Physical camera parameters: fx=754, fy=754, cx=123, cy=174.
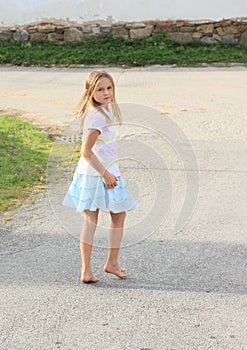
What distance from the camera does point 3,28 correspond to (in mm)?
14086

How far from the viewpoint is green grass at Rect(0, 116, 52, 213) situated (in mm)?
6164

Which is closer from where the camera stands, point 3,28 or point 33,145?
point 33,145

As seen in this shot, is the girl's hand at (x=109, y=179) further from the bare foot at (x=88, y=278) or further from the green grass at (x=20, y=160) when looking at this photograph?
the green grass at (x=20, y=160)

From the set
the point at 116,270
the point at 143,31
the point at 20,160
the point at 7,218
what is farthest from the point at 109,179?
the point at 143,31

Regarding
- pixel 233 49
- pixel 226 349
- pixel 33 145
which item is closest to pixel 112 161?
pixel 226 349

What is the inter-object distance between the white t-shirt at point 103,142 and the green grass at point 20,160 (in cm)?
169

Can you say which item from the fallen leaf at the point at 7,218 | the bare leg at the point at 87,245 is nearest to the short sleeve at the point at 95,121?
the bare leg at the point at 87,245

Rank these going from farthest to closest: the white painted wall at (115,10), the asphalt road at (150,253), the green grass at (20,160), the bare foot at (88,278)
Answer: the white painted wall at (115,10) < the green grass at (20,160) < the bare foot at (88,278) < the asphalt road at (150,253)

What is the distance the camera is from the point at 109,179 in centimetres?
424

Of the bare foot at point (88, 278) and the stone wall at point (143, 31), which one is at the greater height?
the bare foot at point (88, 278)

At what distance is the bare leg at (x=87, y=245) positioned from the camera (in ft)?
14.3

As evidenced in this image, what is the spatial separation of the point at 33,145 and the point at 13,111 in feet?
6.10

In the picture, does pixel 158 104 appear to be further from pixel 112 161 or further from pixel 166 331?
pixel 166 331

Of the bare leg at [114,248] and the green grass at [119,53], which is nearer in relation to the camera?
the bare leg at [114,248]
